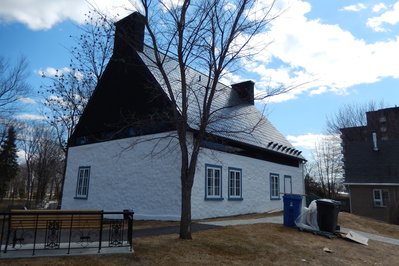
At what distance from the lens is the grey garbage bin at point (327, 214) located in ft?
44.8

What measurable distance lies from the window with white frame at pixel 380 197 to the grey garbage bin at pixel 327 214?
22476mm

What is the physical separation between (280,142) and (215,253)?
62.3 feet

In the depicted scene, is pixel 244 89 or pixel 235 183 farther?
pixel 244 89

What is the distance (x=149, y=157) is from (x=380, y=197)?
25.7 m

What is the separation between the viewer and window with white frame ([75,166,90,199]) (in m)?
21.6

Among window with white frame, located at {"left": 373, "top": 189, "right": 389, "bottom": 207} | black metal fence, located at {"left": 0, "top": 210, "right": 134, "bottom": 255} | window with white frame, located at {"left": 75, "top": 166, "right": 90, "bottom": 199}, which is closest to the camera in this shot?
black metal fence, located at {"left": 0, "top": 210, "right": 134, "bottom": 255}

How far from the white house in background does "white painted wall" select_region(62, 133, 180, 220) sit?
0.05 m

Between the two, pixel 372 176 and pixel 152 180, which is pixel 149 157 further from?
pixel 372 176

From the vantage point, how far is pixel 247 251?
31.9 ft

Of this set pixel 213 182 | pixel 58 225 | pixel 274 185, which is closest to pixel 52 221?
pixel 58 225

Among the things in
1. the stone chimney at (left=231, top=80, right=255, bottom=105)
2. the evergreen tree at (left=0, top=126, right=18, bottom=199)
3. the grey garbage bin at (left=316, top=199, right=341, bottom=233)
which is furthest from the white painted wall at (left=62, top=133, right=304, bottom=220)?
the evergreen tree at (left=0, top=126, right=18, bottom=199)

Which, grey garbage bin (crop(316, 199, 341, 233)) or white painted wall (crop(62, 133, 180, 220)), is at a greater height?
white painted wall (crop(62, 133, 180, 220))

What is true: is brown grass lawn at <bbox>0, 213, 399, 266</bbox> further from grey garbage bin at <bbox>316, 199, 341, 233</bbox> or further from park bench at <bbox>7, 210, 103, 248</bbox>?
park bench at <bbox>7, 210, 103, 248</bbox>

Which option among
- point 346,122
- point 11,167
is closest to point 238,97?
point 346,122
